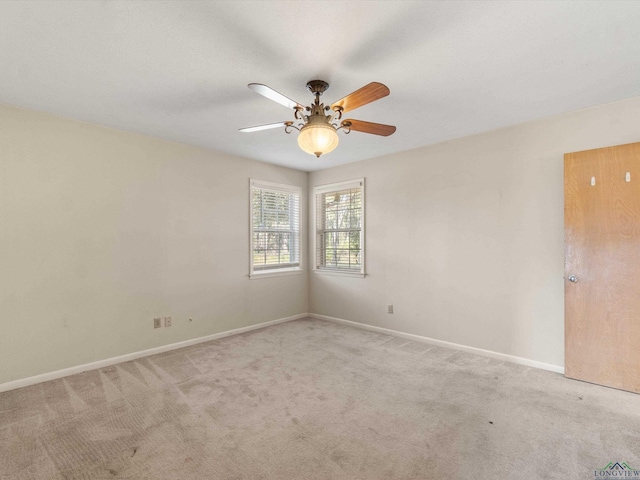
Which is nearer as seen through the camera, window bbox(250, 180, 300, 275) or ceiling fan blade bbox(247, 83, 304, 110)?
ceiling fan blade bbox(247, 83, 304, 110)

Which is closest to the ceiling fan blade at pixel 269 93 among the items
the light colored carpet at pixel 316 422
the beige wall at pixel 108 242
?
the light colored carpet at pixel 316 422

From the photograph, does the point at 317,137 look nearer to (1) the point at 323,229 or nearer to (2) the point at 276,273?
(2) the point at 276,273

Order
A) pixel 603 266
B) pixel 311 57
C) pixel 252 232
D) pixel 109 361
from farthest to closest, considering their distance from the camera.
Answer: pixel 252 232, pixel 109 361, pixel 603 266, pixel 311 57

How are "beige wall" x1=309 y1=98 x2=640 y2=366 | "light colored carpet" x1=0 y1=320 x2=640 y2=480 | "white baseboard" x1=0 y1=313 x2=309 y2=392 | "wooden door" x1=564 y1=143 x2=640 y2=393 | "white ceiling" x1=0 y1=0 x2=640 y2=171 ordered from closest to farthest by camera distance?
"white ceiling" x1=0 y1=0 x2=640 y2=171 → "light colored carpet" x1=0 y1=320 x2=640 y2=480 → "wooden door" x1=564 y1=143 x2=640 y2=393 → "white baseboard" x1=0 y1=313 x2=309 y2=392 → "beige wall" x1=309 y1=98 x2=640 y2=366

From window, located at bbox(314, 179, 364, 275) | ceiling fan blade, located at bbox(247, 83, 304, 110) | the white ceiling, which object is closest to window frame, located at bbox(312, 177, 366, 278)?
window, located at bbox(314, 179, 364, 275)

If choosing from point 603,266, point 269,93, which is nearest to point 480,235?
point 603,266

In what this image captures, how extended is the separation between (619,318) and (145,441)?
12.7 ft

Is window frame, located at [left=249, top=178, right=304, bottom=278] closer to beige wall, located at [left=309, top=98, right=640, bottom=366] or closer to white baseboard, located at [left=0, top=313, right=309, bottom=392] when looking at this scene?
white baseboard, located at [left=0, top=313, right=309, bottom=392]

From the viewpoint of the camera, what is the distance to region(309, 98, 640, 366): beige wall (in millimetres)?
3055

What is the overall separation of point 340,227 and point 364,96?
324cm

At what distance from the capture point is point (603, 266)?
2.75m

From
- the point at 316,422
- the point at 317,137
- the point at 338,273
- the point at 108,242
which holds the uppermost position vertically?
the point at 317,137

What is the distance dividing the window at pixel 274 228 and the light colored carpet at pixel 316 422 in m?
1.84

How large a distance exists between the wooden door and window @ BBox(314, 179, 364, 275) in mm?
2533
